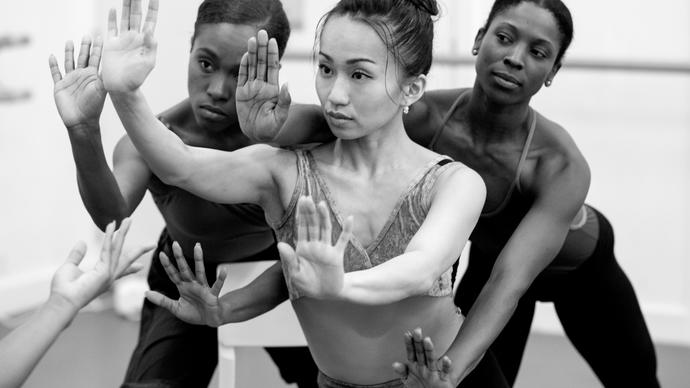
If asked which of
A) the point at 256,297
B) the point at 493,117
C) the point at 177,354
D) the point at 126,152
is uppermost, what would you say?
the point at 493,117

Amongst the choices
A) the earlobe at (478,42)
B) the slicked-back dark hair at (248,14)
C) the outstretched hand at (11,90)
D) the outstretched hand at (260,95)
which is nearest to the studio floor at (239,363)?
the outstretched hand at (11,90)

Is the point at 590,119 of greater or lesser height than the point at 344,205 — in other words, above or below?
below

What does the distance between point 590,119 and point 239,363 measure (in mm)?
1453

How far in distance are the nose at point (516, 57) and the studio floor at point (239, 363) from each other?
1514 mm

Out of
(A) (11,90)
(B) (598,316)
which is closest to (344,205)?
(B) (598,316)

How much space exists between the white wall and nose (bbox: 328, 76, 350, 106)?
6.62 ft

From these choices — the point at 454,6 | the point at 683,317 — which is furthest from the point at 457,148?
the point at 683,317

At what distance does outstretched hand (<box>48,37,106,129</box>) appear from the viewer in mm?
1448

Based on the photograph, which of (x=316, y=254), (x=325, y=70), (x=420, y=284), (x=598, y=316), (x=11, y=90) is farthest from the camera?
(x=11, y=90)

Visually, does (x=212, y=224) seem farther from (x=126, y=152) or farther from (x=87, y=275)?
(x=87, y=275)

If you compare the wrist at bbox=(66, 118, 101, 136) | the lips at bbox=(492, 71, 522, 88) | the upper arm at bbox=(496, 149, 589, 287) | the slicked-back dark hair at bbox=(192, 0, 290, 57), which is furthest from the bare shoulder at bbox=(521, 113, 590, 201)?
the wrist at bbox=(66, 118, 101, 136)

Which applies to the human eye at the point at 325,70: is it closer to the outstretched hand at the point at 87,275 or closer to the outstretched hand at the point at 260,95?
the outstretched hand at the point at 260,95

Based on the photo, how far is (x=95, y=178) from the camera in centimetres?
152

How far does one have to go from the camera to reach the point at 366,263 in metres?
1.43
